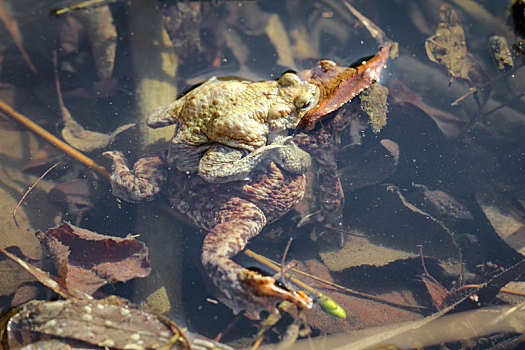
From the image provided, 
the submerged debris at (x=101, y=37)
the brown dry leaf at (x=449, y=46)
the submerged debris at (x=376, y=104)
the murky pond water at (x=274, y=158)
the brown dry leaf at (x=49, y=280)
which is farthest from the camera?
the submerged debris at (x=101, y=37)

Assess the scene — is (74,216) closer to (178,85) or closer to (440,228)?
(178,85)

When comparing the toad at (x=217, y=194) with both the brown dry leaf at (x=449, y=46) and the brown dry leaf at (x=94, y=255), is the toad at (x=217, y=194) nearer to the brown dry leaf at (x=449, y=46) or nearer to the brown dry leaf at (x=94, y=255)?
the brown dry leaf at (x=94, y=255)

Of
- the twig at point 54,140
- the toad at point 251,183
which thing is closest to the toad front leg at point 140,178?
the toad at point 251,183

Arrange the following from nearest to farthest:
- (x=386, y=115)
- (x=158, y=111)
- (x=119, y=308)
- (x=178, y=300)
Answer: (x=119, y=308)
(x=178, y=300)
(x=158, y=111)
(x=386, y=115)

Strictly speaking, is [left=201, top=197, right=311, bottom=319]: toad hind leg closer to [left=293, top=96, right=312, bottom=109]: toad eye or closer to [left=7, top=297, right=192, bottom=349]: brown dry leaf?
[left=7, top=297, right=192, bottom=349]: brown dry leaf

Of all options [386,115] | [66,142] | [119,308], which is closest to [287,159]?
[386,115]

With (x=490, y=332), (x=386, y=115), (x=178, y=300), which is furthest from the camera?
(x=386, y=115)
